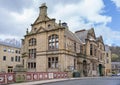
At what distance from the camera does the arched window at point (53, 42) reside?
40791mm

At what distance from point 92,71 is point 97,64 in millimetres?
5245

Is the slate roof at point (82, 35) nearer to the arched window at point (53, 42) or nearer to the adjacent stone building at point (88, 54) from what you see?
the adjacent stone building at point (88, 54)

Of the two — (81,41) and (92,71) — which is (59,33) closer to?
(81,41)

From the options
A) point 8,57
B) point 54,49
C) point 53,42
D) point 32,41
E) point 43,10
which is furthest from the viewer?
point 8,57

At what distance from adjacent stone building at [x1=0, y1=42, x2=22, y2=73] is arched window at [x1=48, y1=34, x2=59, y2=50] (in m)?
24.4

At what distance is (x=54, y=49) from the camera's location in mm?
40562

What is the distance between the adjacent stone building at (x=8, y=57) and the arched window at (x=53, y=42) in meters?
24.4

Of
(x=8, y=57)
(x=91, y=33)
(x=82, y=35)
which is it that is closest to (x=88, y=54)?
(x=82, y=35)

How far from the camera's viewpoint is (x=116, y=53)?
125 metres

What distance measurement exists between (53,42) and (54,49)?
5.08 ft

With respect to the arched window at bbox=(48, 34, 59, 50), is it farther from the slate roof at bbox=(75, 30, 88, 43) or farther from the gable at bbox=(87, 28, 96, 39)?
the gable at bbox=(87, 28, 96, 39)

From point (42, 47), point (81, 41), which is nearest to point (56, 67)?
point (42, 47)

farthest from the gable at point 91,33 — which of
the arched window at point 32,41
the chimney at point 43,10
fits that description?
the arched window at point 32,41

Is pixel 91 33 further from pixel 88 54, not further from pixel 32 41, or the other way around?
pixel 32 41
